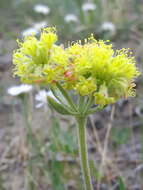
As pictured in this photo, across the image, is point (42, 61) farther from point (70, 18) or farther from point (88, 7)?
point (88, 7)

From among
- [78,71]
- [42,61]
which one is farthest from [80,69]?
[42,61]

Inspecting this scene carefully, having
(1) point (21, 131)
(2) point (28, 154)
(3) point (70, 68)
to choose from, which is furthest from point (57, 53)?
(1) point (21, 131)

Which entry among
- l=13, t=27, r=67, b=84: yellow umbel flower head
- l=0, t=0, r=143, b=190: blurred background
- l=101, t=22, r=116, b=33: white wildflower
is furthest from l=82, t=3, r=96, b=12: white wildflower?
l=13, t=27, r=67, b=84: yellow umbel flower head

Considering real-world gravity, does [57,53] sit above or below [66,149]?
above

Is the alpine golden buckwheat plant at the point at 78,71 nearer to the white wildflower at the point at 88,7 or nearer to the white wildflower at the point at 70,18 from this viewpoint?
the white wildflower at the point at 70,18

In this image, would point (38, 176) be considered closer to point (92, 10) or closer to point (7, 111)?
point (7, 111)

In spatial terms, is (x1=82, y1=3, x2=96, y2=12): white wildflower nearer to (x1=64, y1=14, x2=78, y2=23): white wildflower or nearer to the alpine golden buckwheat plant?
(x1=64, y1=14, x2=78, y2=23): white wildflower
